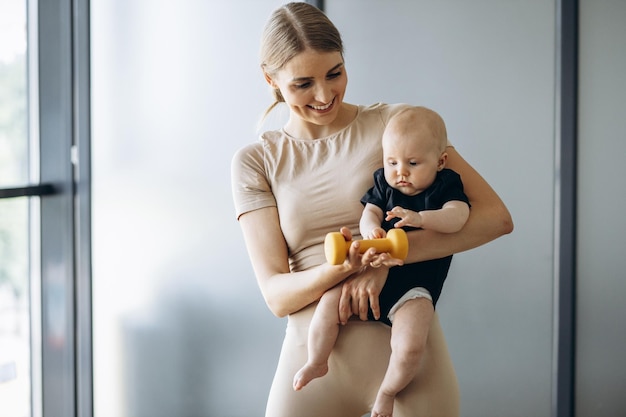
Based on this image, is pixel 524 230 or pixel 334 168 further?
pixel 524 230

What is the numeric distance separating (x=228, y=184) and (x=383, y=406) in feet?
5.76

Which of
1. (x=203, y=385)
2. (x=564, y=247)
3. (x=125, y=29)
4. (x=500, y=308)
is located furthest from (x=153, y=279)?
(x=564, y=247)

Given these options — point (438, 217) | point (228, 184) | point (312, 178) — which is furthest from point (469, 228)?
point (228, 184)

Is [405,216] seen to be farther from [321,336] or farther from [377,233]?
[321,336]

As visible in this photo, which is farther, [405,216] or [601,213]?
[601,213]

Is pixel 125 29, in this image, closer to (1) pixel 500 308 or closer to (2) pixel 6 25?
(2) pixel 6 25

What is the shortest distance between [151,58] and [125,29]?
6.6 inches

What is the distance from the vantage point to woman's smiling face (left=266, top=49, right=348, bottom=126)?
4.96 ft

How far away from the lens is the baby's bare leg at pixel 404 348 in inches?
56.6

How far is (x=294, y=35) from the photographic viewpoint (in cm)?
152

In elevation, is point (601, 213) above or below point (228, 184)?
below

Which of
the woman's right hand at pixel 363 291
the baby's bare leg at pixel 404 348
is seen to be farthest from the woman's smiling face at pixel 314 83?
the baby's bare leg at pixel 404 348

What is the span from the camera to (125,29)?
10.4ft

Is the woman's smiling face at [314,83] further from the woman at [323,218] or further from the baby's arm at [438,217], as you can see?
the baby's arm at [438,217]
